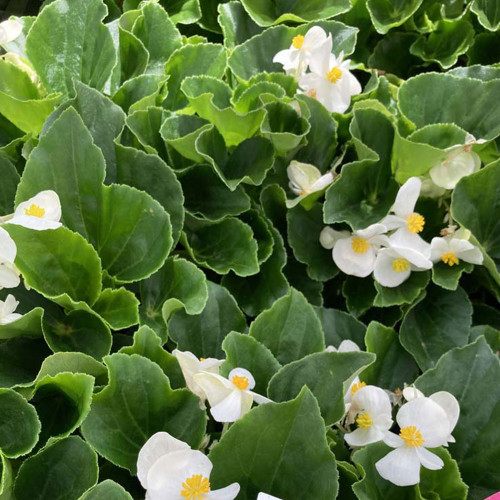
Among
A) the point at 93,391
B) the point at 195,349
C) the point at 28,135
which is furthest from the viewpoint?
the point at 28,135

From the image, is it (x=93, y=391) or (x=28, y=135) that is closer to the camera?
(x=93, y=391)

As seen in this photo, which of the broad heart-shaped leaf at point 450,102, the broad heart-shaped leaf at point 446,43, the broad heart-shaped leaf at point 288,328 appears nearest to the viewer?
the broad heart-shaped leaf at point 288,328

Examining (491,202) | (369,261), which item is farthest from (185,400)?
(491,202)

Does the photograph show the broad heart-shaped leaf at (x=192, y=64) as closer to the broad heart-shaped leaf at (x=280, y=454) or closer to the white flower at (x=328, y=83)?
the white flower at (x=328, y=83)

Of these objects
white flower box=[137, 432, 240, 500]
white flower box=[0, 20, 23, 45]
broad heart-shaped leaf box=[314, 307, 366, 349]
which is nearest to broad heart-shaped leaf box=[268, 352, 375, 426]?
white flower box=[137, 432, 240, 500]

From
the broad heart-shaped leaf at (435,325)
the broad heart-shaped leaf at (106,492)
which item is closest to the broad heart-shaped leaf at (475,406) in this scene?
the broad heart-shaped leaf at (435,325)

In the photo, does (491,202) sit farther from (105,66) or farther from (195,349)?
(105,66)
